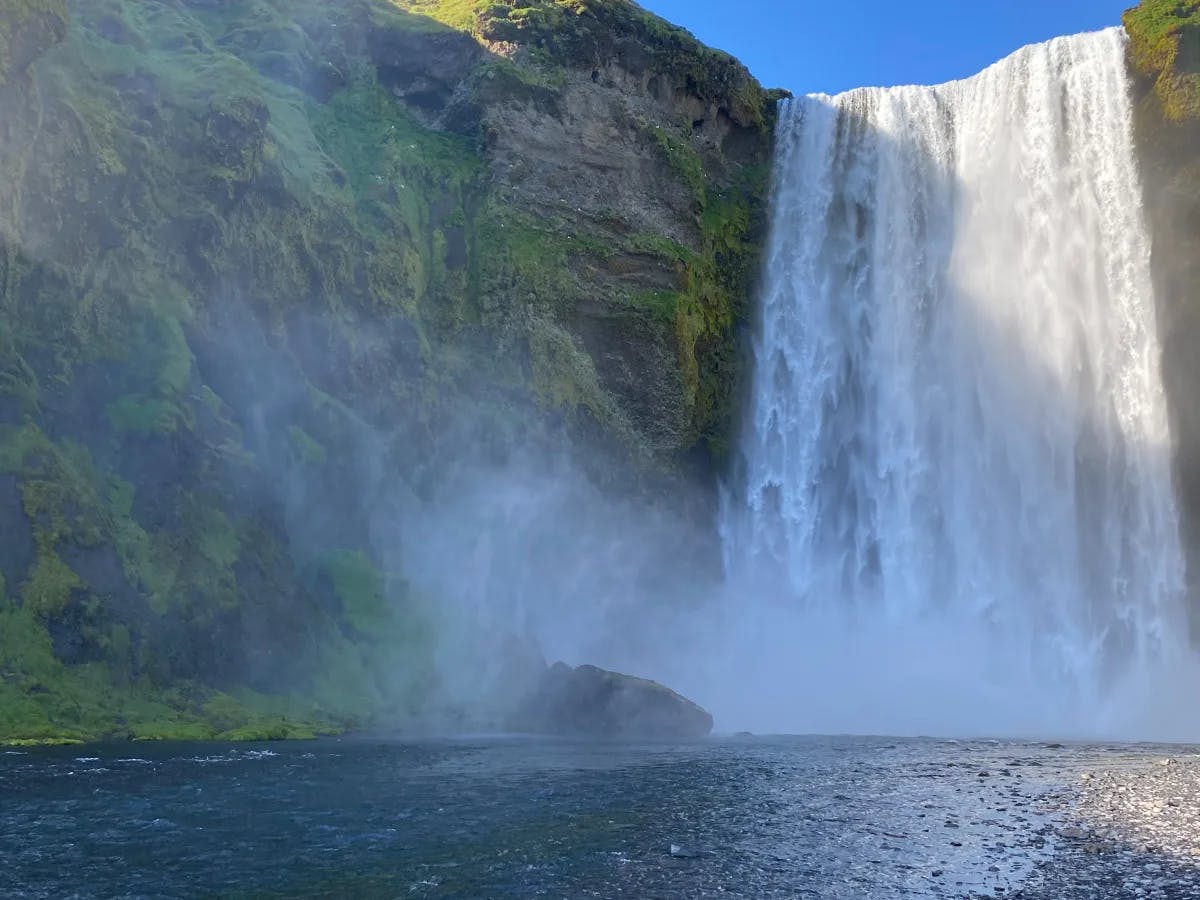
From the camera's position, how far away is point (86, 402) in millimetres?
45906

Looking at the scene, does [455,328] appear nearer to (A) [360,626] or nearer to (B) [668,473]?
(B) [668,473]

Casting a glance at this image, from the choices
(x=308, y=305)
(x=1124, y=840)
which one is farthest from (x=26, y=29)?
(x=1124, y=840)

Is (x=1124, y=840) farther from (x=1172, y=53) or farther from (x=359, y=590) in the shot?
(x=1172, y=53)

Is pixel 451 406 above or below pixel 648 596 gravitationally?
above

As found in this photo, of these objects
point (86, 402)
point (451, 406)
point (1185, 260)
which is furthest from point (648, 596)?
point (1185, 260)

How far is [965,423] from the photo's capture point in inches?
2343

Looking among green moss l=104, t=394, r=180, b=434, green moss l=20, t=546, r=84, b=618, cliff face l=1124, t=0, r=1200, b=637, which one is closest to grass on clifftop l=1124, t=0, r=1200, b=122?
cliff face l=1124, t=0, r=1200, b=637

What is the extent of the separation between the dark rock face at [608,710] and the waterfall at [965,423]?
6888 mm

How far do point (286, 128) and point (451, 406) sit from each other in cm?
2098

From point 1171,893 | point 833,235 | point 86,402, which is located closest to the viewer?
point 1171,893

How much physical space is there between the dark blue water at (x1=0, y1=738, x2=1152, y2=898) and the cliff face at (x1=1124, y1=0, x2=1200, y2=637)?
30566 mm

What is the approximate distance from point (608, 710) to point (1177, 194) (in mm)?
43057

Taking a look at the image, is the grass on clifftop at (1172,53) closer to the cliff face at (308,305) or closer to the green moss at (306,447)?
the cliff face at (308,305)

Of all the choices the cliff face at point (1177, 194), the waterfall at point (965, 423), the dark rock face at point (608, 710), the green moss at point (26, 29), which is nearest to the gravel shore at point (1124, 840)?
the dark rock face at point (608, 710)
